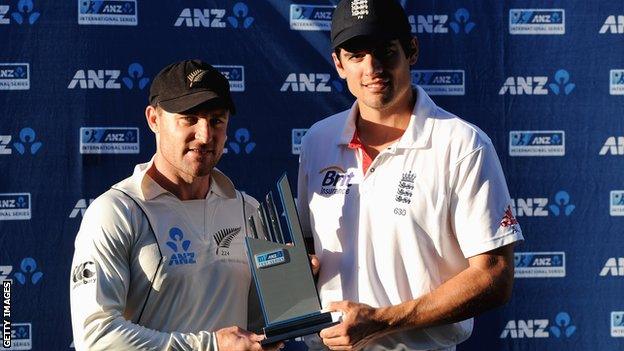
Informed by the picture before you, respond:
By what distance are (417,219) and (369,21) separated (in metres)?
0.53

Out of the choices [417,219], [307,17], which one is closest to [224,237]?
[417,219]

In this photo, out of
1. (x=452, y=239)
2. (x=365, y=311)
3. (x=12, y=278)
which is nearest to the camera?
(x=365, y=311)

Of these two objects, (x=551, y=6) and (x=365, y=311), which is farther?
(x=551, y=6)

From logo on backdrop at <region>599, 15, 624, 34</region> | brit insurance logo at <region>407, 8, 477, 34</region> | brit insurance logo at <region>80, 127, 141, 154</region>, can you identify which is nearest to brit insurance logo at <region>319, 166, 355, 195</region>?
brit insurance logo at <region>80, 127, 141, 154</region>

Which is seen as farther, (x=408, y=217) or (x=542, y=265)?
(x=542, y=265)

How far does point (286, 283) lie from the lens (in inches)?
93.1

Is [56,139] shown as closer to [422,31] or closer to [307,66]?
[307,66]

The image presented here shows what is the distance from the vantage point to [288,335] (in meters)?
2.31

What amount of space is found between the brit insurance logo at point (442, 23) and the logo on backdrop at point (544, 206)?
75cm

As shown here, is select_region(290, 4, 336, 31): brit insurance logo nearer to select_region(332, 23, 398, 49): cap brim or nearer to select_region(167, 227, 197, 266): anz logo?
select_region(332, 23, 398, 49): cap brim

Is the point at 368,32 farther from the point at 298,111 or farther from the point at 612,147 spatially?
the point at 612,147

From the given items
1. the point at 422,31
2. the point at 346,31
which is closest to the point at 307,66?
the point at 422,31

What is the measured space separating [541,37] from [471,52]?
31cm

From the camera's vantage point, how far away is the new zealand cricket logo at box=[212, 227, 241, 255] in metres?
2.46
